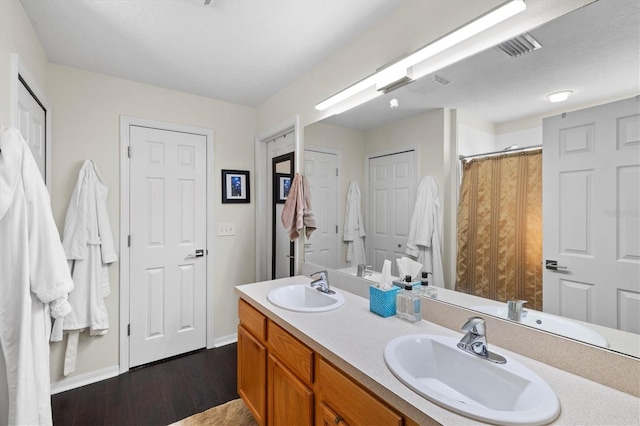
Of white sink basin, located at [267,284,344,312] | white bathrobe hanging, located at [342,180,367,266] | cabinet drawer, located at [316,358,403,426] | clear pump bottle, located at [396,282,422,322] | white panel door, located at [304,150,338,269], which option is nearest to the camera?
cabinet drawer, located at [316,358,403,426]

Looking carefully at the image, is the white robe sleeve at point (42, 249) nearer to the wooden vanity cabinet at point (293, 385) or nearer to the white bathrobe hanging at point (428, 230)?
the wooden vanity cabinet at point (293, 385)

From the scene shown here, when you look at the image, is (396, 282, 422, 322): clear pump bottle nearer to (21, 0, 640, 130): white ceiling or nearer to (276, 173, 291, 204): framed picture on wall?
(21, 0, 640, 130): white ceiling

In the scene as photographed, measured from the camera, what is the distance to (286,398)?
132 cm

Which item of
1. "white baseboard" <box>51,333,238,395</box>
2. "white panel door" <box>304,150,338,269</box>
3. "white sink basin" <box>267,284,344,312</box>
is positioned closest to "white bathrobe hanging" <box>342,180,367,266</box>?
"white panel door" <box>304,150,338,269</box>

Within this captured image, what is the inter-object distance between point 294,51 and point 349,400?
2019 mm

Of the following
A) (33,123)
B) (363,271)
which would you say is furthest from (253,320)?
(33,123)

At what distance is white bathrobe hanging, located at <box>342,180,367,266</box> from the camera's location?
1788mm

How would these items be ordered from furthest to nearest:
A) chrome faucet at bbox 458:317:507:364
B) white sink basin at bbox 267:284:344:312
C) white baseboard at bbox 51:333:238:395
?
white baseboard at bbox 51:333:238:395 → white sink basin at bbox 267:284:344:312 → chrome faucet at bbox 458:317:507:364

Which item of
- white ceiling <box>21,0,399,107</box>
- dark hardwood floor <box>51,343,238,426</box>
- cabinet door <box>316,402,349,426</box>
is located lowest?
dark hardwood floor <box>51,343,238,426</box>

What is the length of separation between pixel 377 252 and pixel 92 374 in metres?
2.45

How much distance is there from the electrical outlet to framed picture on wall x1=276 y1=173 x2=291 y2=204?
0.60 meters

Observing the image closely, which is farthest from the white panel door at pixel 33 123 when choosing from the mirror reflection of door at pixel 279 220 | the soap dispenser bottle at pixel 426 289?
the soap dispenser bottle at pixel 426 289

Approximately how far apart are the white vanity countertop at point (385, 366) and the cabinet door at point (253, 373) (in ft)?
0.88

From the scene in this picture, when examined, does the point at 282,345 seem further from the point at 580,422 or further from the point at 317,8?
the point at 317,8
